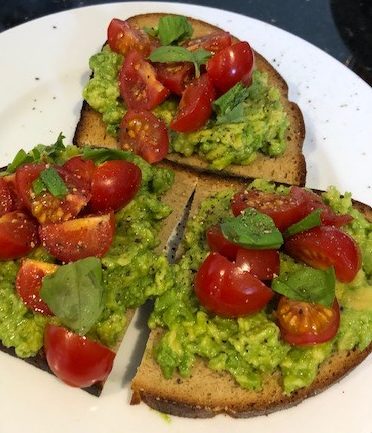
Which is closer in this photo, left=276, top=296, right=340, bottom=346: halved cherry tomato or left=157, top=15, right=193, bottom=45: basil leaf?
left=276, top=296, right=340, bottom=346: halved cherry tomato

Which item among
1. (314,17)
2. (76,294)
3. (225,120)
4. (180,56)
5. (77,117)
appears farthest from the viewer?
(314,17)

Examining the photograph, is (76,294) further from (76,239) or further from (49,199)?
(49,199)

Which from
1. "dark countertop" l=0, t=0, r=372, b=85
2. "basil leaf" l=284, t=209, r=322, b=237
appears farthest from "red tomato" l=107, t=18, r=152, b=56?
"dark countertop" l=0, t=0, r=372, b=85

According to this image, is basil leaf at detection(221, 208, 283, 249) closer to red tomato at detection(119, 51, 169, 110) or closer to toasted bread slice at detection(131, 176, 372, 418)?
toasted bread slice at detection(131, 176, 372, 418)

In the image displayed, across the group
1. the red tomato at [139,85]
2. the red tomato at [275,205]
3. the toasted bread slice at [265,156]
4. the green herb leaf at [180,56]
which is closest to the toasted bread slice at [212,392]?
the red tomato at [275,205]

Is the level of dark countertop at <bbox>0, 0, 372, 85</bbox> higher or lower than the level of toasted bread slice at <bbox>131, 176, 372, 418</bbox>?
higher

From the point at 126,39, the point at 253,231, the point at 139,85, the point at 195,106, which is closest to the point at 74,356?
the point at 253,231
